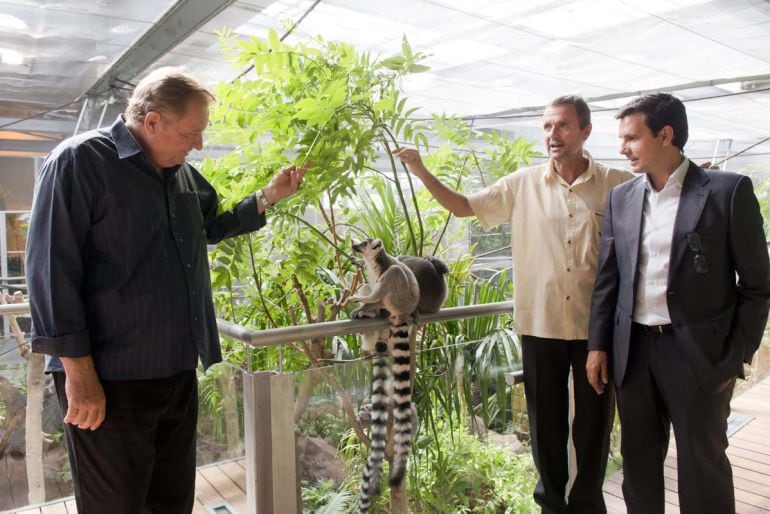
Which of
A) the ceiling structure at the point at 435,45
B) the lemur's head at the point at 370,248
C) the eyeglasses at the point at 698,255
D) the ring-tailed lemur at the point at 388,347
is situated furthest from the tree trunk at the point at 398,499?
the ceiling structure at the point at 435,45

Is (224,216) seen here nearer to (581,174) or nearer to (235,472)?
(235,472)

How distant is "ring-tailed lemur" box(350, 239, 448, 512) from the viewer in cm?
201

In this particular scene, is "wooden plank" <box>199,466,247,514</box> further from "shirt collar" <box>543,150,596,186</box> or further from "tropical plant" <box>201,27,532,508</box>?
"shirt collar" <box>543,150,596,186</box>

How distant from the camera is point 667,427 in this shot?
2195mm

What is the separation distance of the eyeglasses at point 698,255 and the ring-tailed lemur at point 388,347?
3.19 ft

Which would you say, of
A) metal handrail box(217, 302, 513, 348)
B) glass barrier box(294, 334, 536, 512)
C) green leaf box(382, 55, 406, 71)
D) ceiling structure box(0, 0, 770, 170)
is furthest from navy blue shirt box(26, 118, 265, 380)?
ceiling structure box(0, 0, 770, 170)

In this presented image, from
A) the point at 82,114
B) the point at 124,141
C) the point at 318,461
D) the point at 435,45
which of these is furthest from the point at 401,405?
the point at 82,114

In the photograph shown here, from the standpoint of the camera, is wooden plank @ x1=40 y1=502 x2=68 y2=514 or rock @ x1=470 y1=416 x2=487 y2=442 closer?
wooden plank @ x1=40 y1=502 x2=68 y2=514

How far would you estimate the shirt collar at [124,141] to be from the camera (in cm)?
148

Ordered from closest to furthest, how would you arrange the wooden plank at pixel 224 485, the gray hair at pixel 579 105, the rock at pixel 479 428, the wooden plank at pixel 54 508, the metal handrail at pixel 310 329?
the metal handrail at pixel 310 329 < the wooden plank at pixel 224 485 < the gray hair at pixel 579 105 < the wooden plank at pixel 54 508 < the rock at pixel 479 428

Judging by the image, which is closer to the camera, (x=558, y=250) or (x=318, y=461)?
(x=318, y=461)

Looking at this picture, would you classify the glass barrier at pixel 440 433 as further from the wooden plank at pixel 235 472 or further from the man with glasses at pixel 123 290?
the man with glasses at pixel 123 290

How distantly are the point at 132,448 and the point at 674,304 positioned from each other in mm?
1754

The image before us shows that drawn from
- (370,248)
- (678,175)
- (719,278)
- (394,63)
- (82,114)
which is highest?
(82,114)
